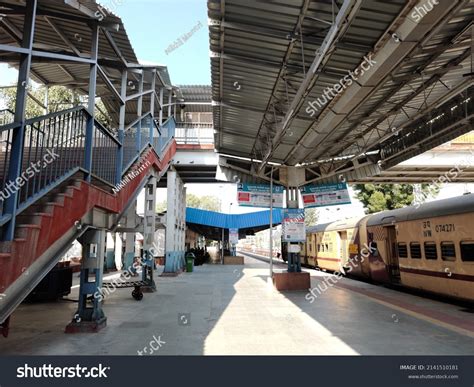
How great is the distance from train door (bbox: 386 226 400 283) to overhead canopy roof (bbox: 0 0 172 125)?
1036 cm

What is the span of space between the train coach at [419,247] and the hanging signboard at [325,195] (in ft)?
5.62

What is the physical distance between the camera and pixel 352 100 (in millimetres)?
7305

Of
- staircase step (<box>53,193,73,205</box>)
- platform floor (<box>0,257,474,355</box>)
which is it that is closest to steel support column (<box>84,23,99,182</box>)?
staircase step (<box>53,193,73,205</box>)

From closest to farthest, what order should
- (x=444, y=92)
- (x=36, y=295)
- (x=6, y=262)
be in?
(x=6, y=262) < (x=444, y=92) < (x=36, y=295)

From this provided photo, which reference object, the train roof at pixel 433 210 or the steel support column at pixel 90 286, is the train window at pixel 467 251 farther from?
the steel support column at pixel 90 286

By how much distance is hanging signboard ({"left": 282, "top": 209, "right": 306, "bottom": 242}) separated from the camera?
13836 millimetres

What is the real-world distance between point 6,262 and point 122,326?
14.4 ft

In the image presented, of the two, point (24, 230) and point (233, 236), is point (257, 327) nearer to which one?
point (24, 230)

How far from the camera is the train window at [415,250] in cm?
1163

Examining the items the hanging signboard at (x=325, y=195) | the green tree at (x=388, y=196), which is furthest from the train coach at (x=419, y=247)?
the green tree at (x=388, y=196)
